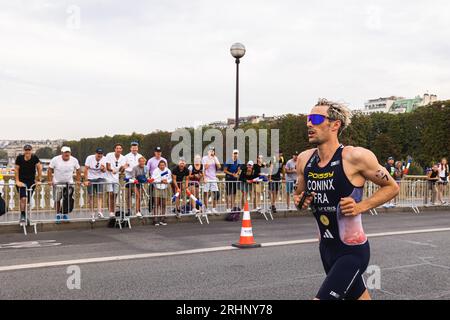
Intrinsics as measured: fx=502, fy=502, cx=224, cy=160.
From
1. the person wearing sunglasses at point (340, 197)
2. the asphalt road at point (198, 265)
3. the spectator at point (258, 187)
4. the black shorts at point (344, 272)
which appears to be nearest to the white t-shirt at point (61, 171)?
the asphalt road at point (198, 265)

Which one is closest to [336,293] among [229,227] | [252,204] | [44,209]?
[229,227]

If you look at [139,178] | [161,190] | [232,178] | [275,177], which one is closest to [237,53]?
[275,177]

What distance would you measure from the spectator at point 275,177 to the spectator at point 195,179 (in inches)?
89.5

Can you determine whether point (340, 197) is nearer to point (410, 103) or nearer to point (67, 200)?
point (67, 200)

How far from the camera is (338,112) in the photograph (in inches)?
150

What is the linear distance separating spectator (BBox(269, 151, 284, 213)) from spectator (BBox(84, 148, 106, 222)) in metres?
5.07

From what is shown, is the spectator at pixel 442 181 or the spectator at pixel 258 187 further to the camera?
the spectator at pixel 442 181

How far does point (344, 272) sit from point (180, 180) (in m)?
10.5

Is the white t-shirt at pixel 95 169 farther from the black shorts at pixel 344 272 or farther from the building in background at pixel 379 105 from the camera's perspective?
the building in background at pixel 379 105

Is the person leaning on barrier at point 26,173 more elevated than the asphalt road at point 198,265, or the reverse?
the person leaning on barrier at point 26,173

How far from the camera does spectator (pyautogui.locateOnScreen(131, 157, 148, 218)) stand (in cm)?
1267

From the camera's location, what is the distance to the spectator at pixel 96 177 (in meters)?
12.5

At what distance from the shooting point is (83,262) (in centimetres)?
783

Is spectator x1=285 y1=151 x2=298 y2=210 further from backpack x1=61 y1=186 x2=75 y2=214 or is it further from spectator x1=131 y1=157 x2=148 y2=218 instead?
backpack x1=61 y1=186 x2=75 y2=214
